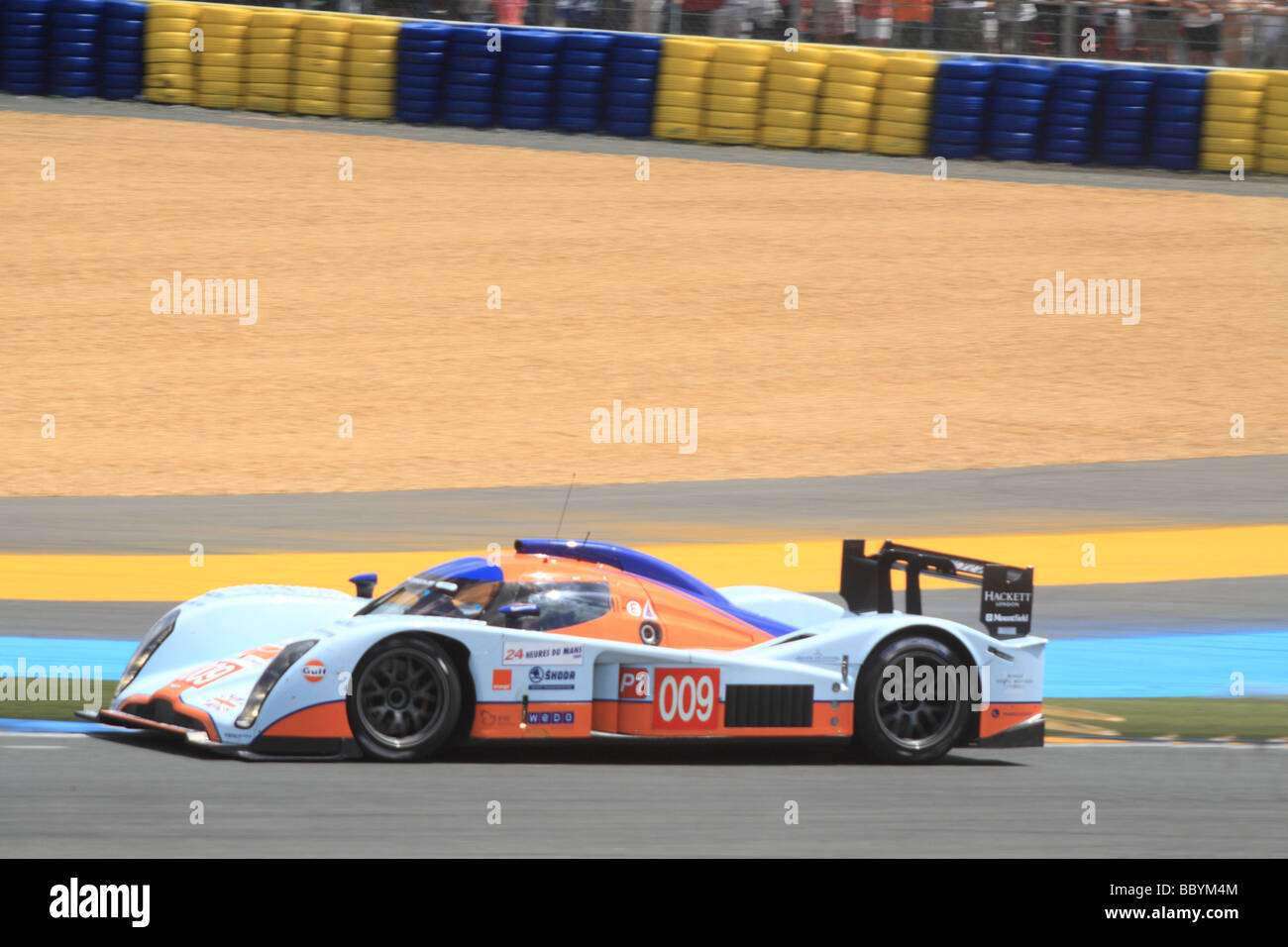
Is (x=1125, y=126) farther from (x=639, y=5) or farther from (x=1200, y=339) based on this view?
(x=639, y=5)

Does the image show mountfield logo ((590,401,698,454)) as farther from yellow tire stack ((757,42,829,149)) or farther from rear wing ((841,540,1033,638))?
yellow tire stack ((757,42,829,149))

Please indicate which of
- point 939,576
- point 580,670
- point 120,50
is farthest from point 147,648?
point 120,50

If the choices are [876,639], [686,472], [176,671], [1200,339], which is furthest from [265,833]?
[1200,339]

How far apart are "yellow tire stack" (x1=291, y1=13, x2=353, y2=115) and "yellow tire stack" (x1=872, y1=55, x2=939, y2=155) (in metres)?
7.65

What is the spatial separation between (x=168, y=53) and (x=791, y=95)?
922 centimetres

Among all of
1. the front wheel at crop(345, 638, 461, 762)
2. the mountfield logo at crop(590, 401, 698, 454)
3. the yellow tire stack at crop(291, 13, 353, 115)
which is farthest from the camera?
the yellow tire stack at crop(291, 13, 353, 115)

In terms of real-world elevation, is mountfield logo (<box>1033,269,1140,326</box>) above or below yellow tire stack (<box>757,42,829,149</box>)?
below

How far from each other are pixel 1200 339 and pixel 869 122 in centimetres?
683

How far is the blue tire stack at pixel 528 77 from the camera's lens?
86.4 ft

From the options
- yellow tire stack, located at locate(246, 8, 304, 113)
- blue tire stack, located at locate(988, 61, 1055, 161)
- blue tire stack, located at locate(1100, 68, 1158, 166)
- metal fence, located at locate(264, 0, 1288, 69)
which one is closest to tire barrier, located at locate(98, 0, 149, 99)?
yellow tire stack, located at locate(246, 8, 304, 113)

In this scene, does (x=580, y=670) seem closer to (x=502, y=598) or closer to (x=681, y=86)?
(x=502, y=598)

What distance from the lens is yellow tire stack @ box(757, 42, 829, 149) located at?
25688 mm

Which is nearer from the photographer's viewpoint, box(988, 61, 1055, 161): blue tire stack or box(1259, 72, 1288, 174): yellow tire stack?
box(1259, 72, 1288, 174): yellow tire stack

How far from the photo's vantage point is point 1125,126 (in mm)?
25016
